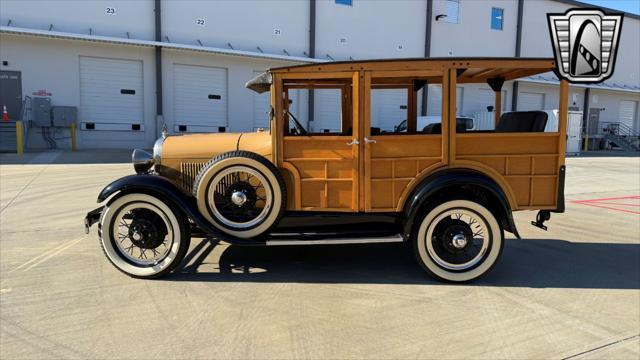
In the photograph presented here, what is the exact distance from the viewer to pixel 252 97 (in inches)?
858

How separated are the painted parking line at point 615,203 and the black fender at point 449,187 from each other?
5545mm

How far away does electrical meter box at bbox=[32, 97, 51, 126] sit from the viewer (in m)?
17.7

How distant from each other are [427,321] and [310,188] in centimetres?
164

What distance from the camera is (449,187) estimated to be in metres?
4.34

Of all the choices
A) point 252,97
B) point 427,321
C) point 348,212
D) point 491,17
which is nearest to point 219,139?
point 348,212

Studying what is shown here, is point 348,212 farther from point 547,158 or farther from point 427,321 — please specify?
point 547,158

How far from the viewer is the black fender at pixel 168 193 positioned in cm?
428

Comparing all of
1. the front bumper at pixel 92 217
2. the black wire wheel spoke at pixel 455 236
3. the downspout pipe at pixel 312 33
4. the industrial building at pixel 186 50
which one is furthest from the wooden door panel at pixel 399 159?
the downspout pipe at pixel 312 33

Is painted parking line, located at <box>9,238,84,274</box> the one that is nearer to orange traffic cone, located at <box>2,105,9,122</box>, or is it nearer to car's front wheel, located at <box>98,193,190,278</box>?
car's front wheel, located at <box>98,193,190,278</box>

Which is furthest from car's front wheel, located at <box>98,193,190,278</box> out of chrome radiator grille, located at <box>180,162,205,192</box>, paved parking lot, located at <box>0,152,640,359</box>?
chrome radiator grille, located at <box>180,162,205,192</box>

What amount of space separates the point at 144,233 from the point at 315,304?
6.01 feet

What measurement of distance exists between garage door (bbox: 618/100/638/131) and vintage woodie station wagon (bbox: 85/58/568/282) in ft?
116
